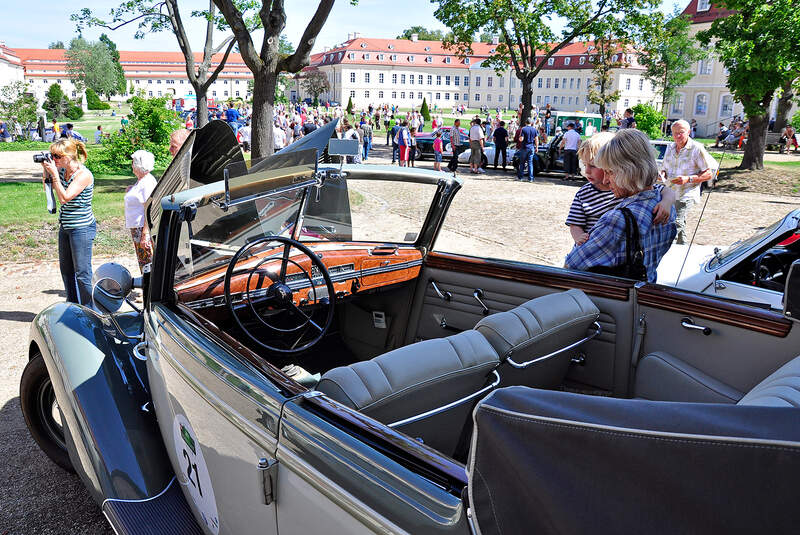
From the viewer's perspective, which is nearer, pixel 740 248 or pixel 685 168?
pixel 740 248

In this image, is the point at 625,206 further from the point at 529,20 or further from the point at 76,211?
the point at 529,20

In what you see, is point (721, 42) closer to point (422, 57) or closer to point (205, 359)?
point (205, 359)

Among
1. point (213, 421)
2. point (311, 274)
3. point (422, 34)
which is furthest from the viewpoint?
point (422, 34)

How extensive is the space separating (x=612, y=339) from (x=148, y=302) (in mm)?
2194

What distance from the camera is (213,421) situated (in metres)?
2.02

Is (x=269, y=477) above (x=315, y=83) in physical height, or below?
below

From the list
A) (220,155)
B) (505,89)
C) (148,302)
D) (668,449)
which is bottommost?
(148,302)

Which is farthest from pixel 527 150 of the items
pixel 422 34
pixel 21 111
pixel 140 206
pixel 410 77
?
pixel 422 34

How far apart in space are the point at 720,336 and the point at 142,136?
16.3 metres

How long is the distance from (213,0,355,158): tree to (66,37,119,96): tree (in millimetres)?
79919

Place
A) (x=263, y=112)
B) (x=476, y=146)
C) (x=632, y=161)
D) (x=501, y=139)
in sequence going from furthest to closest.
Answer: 1. (x=501, y=139)
2. (x=476, y=146)
3. (x=263, y=112)
4. (x=632, y=161)

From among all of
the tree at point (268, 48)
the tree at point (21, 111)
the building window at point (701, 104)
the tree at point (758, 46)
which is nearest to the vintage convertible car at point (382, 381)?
the tree at point (268, 48)

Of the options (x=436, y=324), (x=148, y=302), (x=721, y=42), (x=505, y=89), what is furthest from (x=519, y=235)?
(x=505, y=89)

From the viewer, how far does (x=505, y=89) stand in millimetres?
99188
